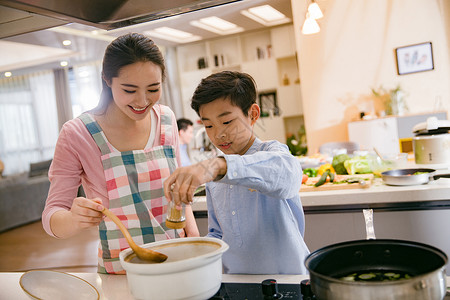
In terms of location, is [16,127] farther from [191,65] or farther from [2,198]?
[191,65]

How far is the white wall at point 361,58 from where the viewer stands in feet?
17.1

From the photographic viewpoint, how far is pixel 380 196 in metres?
1.94

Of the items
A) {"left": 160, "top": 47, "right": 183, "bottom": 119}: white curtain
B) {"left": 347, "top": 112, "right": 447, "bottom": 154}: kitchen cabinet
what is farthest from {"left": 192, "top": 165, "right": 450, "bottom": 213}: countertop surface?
{"left": 160, "top": 47, "right": 183, "bottom": 119}: white curtain

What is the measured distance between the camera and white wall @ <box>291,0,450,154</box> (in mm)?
5219

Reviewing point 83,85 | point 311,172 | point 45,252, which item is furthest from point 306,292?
point 83,85

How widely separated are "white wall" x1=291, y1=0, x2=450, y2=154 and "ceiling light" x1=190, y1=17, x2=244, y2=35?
52.2 inches

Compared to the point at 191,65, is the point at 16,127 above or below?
below

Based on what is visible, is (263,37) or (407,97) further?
(263,37)

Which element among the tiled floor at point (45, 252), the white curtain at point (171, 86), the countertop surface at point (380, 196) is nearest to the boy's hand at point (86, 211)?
the countertop surface at point (380, 196)

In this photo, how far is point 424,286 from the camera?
0.63m

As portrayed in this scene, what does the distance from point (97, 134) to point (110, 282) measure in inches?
16.8

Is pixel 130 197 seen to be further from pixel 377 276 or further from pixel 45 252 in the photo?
pixel 45 252

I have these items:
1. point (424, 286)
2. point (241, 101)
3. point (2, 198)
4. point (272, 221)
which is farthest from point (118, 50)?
point (2, 198)

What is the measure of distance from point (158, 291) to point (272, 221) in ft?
1.80
